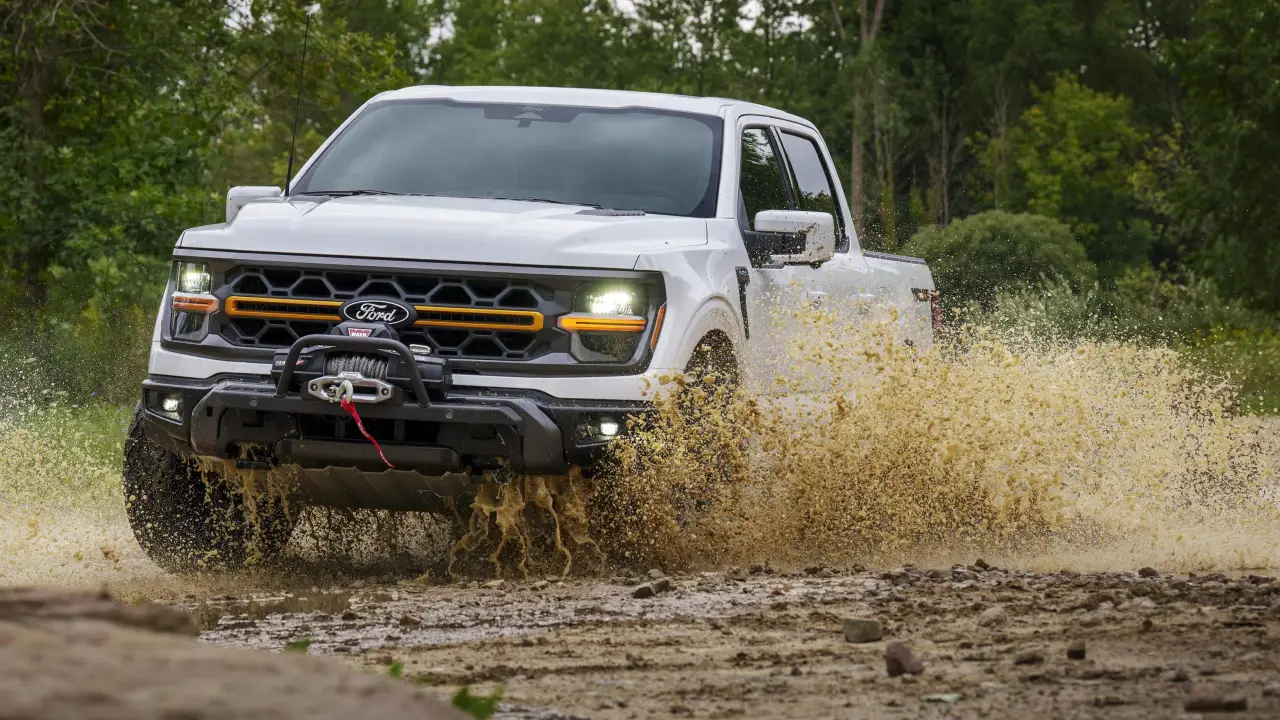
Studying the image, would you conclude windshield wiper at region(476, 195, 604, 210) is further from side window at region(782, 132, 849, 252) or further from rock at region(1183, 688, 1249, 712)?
rock at region(1183, 688, 1249, 712)

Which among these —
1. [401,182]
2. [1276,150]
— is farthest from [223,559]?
[1276,150]

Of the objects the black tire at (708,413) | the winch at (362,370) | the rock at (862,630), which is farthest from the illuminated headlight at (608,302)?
the rock at (862,630)

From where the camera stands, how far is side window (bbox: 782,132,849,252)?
29.5 feet

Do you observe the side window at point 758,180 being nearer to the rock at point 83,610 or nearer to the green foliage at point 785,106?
the green foliage at point 785,106

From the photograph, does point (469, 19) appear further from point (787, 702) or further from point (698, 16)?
point (787, 702)

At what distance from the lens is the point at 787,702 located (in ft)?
14.8

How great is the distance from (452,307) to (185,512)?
5.24ft

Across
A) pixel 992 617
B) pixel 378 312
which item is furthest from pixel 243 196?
pixel 992 617

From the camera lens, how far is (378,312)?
6645 mm

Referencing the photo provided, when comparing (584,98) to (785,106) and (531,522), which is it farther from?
(785,106)

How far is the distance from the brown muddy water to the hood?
0.57 m

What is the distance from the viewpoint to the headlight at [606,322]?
6609 mm

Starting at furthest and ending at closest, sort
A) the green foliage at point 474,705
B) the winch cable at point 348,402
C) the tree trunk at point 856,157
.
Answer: the tree trunk at point 856,157 < the winch cable at point 348,402 < the green foliage at point 474,705

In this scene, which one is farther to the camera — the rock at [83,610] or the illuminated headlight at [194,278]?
the illuminated headlight at [194,278]
